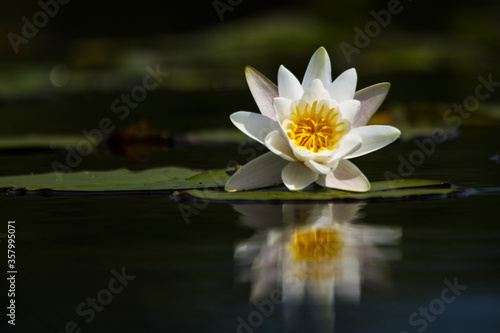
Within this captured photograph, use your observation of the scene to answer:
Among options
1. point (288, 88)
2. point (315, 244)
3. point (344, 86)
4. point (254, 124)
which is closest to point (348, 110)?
point (344, 86)

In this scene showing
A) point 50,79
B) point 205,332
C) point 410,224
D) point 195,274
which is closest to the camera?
point 205,332

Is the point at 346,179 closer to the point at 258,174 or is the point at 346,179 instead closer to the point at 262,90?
the point at 258,174

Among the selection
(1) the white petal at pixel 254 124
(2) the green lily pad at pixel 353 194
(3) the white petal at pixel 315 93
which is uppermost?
(3) the white petal at pixel 315 93

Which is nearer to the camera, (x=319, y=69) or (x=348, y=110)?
(x=348, y=110)

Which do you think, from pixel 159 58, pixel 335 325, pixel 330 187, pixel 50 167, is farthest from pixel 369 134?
pixel 159 58

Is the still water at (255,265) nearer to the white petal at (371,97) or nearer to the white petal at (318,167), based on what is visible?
the white petal at (318,167)

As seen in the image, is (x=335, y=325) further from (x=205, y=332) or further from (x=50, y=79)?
(x=50, y=79)

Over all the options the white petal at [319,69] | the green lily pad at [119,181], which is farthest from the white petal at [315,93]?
the green lily pad at [119,181]
